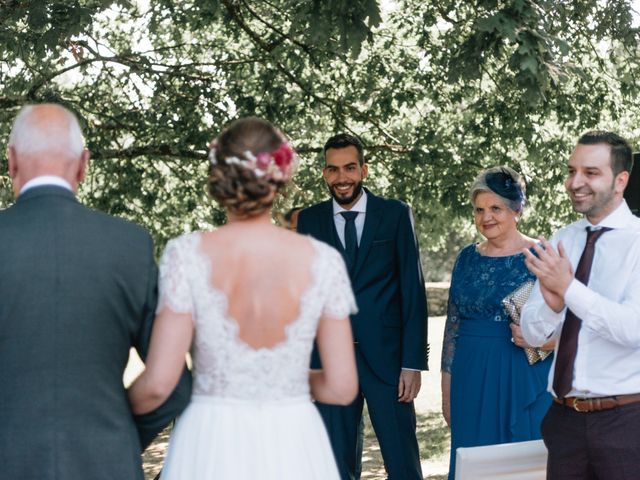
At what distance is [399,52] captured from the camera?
1079cm

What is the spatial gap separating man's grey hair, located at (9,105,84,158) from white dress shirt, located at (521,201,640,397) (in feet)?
6.10

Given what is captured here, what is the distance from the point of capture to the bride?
10.5 feet

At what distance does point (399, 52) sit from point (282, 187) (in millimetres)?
7723

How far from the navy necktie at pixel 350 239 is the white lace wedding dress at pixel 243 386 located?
236 centimetres

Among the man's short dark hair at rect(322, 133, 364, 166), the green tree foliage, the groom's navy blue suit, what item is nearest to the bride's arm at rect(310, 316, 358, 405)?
the groom's navy blue suit

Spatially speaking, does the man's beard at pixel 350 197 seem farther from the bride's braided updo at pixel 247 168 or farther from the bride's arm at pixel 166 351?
the bride's arm at pixel 166 351

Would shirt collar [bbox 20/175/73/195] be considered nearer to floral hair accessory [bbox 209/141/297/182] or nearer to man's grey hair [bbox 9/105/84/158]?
man's grey hair [bbox 9/105/84/158]

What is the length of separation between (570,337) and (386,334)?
1721mm

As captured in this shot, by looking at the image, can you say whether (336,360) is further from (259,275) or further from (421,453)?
(421,453)

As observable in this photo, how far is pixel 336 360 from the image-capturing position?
11.0 ft

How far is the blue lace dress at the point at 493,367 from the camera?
18.1 ft

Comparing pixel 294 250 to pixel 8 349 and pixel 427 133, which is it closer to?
pixel 8 349

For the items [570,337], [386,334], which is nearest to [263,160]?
[570,337]

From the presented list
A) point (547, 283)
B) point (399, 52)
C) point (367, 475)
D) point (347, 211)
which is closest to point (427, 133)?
point (399, 52)
